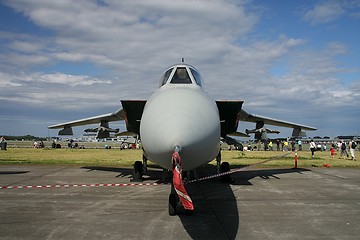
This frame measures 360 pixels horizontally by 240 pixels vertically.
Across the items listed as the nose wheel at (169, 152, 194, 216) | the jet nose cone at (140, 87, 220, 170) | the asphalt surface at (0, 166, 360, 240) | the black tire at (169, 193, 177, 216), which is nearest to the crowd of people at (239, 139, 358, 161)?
the asphalt surface at (0, 166, 360, 240)

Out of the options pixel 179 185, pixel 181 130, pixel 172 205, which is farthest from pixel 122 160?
pixel 181 130

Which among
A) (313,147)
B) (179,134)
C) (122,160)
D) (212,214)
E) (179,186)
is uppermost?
(179,134)

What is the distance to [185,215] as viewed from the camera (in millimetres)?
6621

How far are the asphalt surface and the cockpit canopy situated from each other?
10.2ft

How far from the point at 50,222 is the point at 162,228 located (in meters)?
2.22

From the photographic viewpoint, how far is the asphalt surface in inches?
214

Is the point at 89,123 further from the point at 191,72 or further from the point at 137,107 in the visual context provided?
the point at 191,72

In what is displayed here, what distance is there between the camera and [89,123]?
51.9ft

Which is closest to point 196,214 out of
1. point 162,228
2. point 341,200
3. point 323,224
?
point 162,228

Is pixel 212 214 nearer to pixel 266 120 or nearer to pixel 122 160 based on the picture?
pixel 266 120

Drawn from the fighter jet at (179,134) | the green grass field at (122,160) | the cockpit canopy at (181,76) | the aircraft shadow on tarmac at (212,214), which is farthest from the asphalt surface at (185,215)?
the green grass field at (122,160)

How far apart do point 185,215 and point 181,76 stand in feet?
11.8

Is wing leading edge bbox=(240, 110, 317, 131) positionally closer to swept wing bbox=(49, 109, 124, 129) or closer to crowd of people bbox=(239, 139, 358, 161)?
crowd of people bbox=(239, 139, 358, 161)

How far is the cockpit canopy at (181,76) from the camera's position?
8163 millimetres
